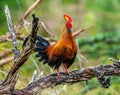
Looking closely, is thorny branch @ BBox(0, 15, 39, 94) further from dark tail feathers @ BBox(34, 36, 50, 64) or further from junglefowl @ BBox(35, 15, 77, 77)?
dark tail feathers @ BBox(34, 36, 50, 64)

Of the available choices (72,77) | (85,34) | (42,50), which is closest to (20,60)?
(72,77)

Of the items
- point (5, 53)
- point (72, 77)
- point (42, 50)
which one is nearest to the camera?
point (72, 77)

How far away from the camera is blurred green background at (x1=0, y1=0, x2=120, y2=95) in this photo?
453 centimetres

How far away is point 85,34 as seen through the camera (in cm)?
1062

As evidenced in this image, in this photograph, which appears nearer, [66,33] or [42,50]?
[66,33]

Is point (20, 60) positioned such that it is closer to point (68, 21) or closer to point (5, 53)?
point (68, 21)

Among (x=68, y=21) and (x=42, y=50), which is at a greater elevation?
(x=68, y=21)

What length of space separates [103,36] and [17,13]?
121 inches

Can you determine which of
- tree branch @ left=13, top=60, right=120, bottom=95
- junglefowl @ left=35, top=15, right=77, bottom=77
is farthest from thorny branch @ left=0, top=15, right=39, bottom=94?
junglefowl @ left=35, top=15, right=77, bottom=77

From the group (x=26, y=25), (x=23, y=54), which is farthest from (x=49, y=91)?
(x=23, y=54)

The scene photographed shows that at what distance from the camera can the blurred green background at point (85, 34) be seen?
178 inches

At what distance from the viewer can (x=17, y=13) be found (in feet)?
15.8

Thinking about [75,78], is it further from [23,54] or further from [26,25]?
[26,25]

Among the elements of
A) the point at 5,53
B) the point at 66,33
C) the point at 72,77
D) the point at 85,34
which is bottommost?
the point at 85,34
